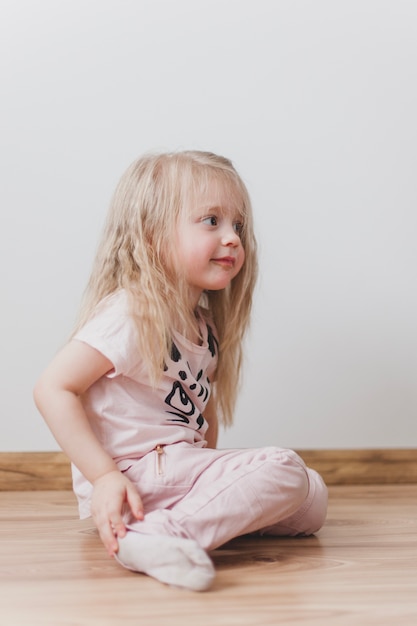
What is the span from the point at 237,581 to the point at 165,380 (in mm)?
313

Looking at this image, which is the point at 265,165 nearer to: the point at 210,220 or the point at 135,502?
the point at 210,220

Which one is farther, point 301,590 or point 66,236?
point 66,236

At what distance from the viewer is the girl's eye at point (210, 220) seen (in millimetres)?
1077

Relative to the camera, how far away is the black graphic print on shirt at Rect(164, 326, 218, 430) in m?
1.07

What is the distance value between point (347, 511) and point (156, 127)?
0.71 meters

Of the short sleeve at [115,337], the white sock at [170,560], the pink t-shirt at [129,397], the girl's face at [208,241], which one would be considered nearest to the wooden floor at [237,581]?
the white sock at [170,560]

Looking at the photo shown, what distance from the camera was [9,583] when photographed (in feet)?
2.69

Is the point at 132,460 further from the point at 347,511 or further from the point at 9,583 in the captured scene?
the point at 347,511

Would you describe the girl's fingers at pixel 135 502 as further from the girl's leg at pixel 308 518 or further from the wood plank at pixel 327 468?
the wood plank at pixel 327 468

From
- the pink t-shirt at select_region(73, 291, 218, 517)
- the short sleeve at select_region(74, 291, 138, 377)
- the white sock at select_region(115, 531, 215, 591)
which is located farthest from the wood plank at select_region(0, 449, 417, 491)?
the white sock at select_region(115, 531, 215, 591)

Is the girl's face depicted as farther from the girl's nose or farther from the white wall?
the white wall

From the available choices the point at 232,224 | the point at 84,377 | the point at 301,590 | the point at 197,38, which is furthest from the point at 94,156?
the point at 301,590

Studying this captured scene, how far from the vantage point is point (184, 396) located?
1.09 metres

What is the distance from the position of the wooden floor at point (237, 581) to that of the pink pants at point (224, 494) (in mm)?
Answer: 36
